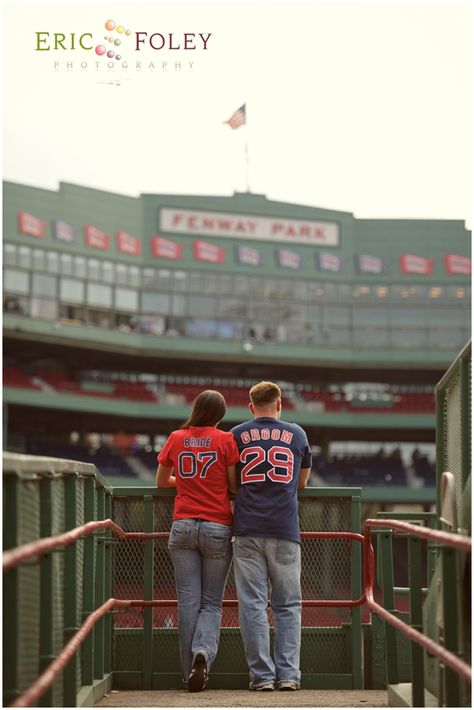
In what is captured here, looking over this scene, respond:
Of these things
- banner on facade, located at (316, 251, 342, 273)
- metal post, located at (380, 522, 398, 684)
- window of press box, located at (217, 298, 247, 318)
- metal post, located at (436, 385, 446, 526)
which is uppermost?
banner on facade, located at (316, 251, 342, 273)

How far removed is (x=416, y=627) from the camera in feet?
16.4

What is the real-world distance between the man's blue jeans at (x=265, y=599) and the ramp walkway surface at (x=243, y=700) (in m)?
0.17

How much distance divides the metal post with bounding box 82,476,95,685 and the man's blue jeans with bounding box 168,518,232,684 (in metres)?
0.70

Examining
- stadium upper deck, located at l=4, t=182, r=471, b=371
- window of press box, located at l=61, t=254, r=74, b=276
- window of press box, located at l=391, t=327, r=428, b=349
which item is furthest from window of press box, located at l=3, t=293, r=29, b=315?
window of press box, located at l=391, t=327, r=428, b=349

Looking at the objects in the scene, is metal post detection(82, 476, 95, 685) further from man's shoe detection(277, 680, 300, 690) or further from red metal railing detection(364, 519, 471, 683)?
red metal railing detection(364, 519, 471, 683)

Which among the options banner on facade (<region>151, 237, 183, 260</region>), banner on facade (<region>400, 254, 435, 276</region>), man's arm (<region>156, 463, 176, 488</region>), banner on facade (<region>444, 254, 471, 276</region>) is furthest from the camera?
banner on facade (<region>444, 254, 471, 276</region>)

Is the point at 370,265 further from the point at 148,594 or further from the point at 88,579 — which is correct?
the point at 88,579

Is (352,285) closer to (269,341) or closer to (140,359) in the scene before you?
(269,341)

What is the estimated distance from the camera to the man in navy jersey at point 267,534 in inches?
249

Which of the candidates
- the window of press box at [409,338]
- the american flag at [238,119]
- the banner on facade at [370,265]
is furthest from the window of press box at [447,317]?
the american flag at [238,119]

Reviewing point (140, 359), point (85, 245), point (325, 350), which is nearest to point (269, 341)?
point (325, 350)

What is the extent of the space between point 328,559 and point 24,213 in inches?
1546

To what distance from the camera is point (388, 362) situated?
48438 millimetres

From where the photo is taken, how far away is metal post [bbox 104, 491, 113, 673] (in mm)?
7117
